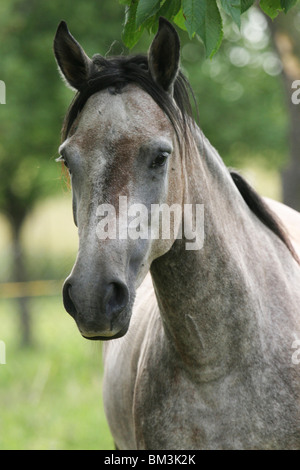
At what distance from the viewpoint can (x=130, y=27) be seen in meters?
2.72

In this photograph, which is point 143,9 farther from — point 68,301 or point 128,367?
point 128,367

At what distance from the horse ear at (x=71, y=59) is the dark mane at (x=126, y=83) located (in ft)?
0.19

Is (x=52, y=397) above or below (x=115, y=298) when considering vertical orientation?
below

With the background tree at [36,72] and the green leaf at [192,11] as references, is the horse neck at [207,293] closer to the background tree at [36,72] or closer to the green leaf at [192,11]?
the green leaf at [192,11]

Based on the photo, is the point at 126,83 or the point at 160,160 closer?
the point at 160,160

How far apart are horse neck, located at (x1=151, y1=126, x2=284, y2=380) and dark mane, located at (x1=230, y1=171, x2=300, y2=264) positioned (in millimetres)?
474

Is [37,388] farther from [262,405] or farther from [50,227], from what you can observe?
[50,227]

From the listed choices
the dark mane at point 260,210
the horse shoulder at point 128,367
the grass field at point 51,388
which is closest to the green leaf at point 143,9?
the grass field at point 51,388

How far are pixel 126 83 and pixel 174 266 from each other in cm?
80

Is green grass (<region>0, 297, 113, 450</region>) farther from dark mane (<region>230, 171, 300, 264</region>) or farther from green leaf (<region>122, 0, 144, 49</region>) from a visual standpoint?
green leaf (<region>122, 0, 144, 49</region>)

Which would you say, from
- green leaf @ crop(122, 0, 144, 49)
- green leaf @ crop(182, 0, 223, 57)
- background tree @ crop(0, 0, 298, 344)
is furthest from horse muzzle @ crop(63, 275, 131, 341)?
background tree @ crop(0, 0, 298, 344)

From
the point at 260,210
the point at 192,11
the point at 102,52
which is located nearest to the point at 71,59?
the point at 192,11

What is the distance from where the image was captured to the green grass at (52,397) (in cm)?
687
